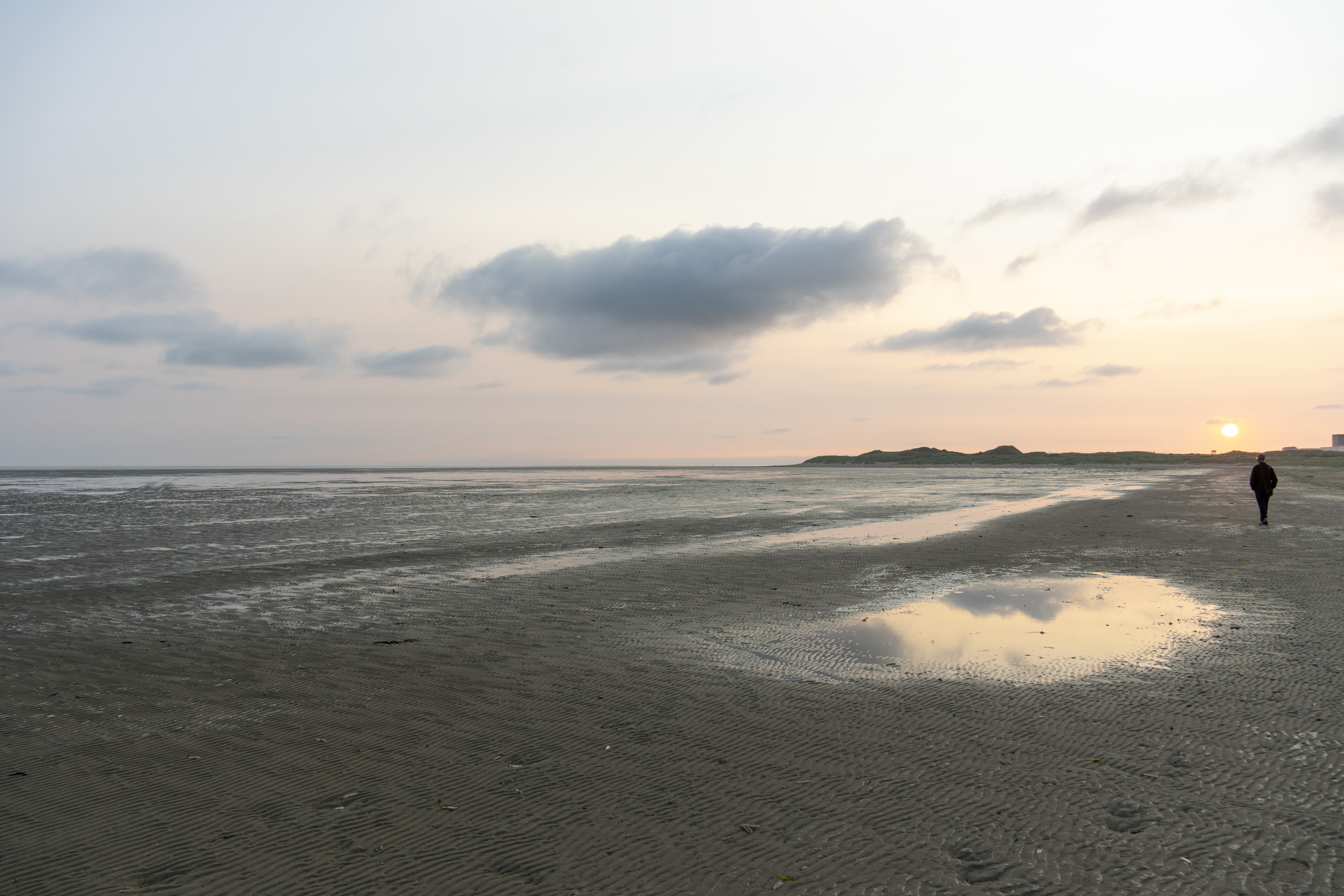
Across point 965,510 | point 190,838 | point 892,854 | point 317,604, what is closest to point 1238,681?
point 892,854

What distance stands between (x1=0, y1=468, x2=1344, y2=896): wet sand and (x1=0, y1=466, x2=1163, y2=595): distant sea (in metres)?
7.45

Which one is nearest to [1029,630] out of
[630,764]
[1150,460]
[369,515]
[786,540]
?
[630,764]

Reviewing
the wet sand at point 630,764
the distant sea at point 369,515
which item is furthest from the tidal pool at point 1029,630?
the distant sea at point 369,515

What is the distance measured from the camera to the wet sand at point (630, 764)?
4.50m

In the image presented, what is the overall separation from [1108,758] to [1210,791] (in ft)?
2.41

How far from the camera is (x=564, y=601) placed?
13.4 meters

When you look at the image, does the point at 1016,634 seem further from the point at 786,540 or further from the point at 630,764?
the point at 786,540

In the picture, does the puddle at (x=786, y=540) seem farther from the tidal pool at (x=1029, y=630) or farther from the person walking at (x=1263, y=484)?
the person walking at (x=1263, y=484)

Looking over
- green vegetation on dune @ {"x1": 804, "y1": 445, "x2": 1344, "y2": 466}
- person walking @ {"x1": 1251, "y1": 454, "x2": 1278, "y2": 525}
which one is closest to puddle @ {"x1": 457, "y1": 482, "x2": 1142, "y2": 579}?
person walking @ {"x1": 1251, "y1": 454, "x2": 1278, "y2": 525}

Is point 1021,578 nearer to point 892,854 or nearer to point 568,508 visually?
point 892,854

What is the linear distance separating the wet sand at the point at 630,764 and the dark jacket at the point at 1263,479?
1758 centimetres

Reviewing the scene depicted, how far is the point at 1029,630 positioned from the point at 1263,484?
70.5 ft

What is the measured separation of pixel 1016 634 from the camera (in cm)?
1061

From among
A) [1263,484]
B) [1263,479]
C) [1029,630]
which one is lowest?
[1029,630]
